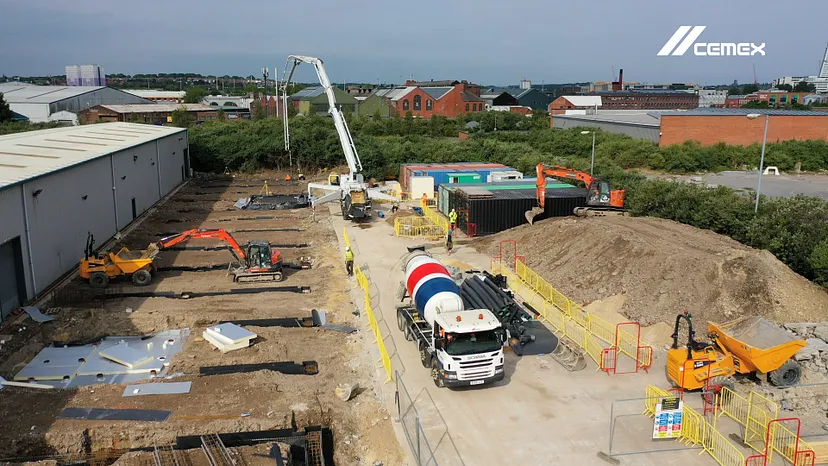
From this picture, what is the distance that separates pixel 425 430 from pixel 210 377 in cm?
586

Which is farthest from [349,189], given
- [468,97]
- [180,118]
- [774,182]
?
[468,97]

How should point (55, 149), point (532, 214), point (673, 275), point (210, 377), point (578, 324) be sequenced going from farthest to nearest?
point (532, 214)
point (55, 149)
point (673, 275)
point (578, 324)
point (210, 377)

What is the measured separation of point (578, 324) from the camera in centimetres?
1922

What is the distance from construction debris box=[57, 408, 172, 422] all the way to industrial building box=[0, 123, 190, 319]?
783cm

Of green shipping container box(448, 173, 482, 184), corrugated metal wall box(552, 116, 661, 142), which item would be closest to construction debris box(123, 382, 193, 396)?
green shipping container box(448, 173, 482, 184)

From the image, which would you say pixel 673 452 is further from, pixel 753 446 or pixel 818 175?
pixel 818 175

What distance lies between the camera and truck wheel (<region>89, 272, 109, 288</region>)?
914 inches

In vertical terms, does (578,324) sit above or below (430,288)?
below

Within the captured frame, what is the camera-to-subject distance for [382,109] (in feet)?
319

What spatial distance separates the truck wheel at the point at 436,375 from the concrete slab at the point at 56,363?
29.6ft

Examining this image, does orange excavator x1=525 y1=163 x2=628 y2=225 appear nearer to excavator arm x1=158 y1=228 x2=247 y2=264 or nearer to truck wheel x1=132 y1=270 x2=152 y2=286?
excavator arm x1=158 y1=228 x2=247 y2=264

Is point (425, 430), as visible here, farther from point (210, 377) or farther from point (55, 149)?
point (55, 149)

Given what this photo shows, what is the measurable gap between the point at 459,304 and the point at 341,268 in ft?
35.9

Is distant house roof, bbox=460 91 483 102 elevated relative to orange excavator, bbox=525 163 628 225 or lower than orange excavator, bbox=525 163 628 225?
elevated
